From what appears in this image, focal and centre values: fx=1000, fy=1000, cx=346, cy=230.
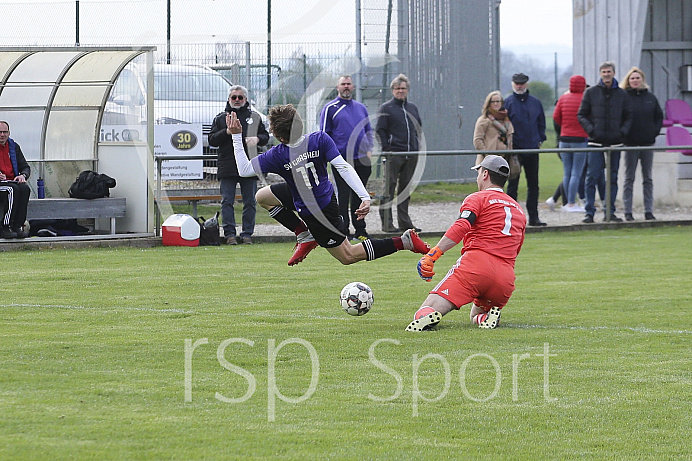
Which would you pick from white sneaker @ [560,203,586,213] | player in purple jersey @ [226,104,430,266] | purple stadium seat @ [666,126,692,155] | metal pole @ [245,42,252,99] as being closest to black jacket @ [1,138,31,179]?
player in purple jersey @ [226,104,430,266]

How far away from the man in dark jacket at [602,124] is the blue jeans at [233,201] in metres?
5.91

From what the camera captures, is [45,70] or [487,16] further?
[487,16]

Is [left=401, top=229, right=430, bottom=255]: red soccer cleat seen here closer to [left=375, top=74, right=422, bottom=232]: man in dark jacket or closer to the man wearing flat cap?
[left=375, top=74, right=422, bottom=232]: man in dark jacket

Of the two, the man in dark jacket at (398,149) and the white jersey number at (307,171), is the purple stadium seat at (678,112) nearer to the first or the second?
the man in dark jacket at (398,149)

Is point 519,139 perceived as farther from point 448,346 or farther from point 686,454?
point 686,454

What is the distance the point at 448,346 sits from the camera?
735 centimetres

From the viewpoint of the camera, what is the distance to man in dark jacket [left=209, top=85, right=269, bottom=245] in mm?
14727

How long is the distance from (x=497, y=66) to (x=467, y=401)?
2151 centimetres

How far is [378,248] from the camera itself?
9.73m

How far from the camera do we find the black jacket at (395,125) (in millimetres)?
16172

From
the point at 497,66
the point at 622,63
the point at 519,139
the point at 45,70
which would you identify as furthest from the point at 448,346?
the point at 497,66

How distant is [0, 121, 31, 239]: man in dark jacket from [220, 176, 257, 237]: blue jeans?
286cm

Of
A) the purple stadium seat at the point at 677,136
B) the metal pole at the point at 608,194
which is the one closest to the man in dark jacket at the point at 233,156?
the metal pole at the point at 608,194
